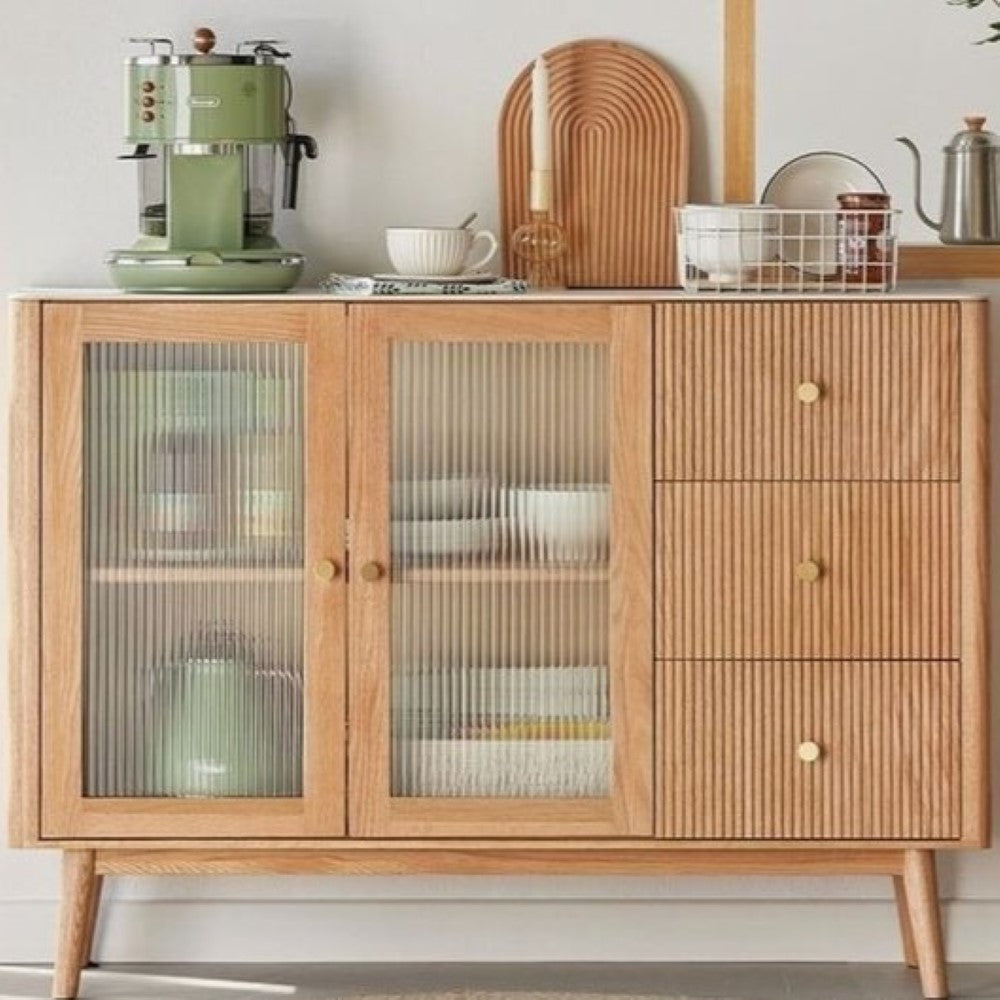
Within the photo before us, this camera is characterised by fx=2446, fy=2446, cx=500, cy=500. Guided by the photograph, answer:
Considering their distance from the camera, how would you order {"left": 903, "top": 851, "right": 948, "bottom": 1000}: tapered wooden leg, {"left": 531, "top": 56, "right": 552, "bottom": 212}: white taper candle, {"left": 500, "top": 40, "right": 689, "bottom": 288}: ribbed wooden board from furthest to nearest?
{"left": 500, "top": 40, "right": 689, "bottom": 288}: ribbed wooden board → {"left": 531, "top": 56, "right": 552, "bottom": 212}: white taper candle → {"left": 903, "top": 851, "right": 948, "bottom": 1000}: tapered wooden leg

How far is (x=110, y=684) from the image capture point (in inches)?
137

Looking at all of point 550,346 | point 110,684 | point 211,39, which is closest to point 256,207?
point 211,39

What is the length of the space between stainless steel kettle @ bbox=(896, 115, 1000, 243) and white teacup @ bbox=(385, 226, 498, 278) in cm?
71

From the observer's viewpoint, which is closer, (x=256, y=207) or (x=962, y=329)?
(x=962, y=329)

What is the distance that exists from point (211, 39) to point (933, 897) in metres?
1.63

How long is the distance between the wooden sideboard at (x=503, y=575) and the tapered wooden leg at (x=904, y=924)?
0.20m

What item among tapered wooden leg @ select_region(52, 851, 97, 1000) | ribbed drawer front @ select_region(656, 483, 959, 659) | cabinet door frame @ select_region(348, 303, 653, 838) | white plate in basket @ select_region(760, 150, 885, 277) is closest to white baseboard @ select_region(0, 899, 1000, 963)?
tapered wooden leg @ select_region(52, 851, 97, 1000)

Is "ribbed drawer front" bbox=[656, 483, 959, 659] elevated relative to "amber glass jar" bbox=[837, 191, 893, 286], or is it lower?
lower

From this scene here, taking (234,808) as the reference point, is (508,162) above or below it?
above

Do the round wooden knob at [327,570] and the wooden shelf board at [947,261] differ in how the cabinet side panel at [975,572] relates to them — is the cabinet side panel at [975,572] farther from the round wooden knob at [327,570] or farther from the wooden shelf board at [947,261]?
the round wooden knob at [327,570]

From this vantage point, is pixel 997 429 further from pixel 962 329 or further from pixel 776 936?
pixel 776 936

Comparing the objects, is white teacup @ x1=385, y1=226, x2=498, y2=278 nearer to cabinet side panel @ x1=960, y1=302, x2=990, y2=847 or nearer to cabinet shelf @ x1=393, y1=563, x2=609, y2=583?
cabinet shelf @ x1=393, y1=563, x2=609, y2=583

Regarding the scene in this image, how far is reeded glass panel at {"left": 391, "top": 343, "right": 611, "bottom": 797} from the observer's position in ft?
11.4

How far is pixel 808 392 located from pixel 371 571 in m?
0.66
